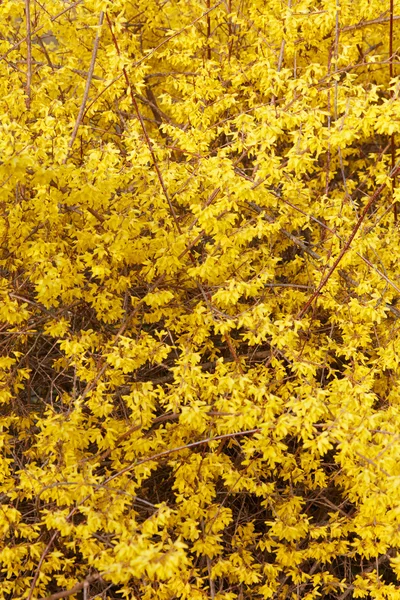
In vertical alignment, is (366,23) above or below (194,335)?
above

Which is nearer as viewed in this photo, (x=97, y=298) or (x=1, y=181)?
(x=1, y=181)

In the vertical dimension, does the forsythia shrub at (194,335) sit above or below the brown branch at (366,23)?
below

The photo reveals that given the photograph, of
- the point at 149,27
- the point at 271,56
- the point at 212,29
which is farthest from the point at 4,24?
the point at 271,56

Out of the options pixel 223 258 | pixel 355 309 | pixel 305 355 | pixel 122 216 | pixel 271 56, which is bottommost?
pixel 305 355

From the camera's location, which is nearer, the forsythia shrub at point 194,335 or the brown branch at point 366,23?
the forsythia shrub at point 194,335

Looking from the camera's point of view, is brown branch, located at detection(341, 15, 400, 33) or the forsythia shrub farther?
brown branch, located at detection(341, 15, 400, 33)

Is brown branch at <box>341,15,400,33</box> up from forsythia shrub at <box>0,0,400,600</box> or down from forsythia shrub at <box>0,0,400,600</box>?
up

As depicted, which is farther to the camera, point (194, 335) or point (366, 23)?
point (366, 23)

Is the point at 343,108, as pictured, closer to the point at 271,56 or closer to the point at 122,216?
the point at 271,56
